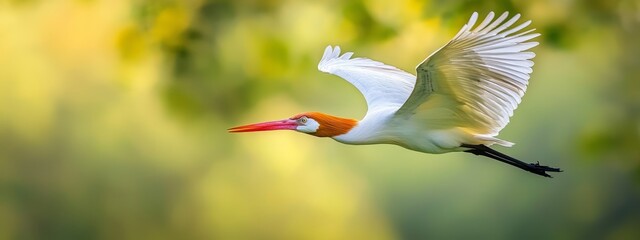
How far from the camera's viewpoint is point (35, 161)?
296 centimetres

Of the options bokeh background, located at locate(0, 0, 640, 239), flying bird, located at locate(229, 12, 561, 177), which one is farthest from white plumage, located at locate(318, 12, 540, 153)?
bokeh background, located at locate(0, 0, 640, 239)

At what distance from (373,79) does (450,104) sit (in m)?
0.24

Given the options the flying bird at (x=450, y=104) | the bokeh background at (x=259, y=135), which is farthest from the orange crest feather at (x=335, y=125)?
the bokeh background at (x=259, y=135)

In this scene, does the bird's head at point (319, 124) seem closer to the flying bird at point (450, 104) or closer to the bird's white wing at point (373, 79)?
the flying bird at point (450, 104)

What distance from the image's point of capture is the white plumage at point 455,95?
1.51 m

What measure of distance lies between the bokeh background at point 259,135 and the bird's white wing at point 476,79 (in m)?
1.10

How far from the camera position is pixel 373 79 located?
192cm

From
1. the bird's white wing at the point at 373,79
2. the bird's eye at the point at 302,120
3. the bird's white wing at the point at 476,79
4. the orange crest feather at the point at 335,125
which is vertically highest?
the bird's white wing at the point at 373,79

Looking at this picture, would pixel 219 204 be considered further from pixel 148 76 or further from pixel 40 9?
pixel 40 9

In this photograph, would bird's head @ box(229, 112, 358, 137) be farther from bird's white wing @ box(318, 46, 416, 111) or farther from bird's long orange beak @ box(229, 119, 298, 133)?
bird's white wing @ box(318, 46, 416, 111)

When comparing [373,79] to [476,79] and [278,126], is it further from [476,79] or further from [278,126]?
[476,79]

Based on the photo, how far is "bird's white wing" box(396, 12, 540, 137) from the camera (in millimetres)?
1487

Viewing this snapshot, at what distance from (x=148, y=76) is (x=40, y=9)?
0.35 metres

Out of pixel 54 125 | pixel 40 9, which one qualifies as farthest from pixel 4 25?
pixel 54 125
